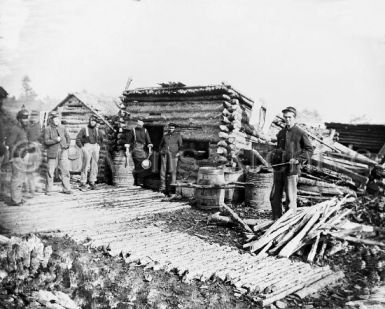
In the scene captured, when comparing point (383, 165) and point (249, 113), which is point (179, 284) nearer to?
point (383, 165)

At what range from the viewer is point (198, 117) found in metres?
9.81

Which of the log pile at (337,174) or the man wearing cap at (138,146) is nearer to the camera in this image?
the log pile at (337,174)

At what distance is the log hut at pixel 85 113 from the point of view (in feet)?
37.0

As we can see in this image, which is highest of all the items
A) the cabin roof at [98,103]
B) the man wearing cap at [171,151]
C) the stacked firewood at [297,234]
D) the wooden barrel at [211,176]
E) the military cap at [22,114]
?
the cabin roof at [98,103]

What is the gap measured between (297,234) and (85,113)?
9.25 m

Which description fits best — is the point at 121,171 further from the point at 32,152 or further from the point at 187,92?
the point at 32,152

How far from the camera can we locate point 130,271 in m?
4.09

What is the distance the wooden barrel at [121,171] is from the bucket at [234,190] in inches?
125

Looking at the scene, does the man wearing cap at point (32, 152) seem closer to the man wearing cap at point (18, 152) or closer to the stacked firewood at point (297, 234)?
the man wearing cap at point (18, 152)

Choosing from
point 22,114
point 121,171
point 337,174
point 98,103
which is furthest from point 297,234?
point 98,103

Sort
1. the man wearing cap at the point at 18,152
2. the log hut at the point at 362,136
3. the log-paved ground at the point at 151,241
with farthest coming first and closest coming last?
1. the log hut at the point at 362,136
2. the man wearing cap at the point at 18,152
3. the log-paved ground at the point at 151,241

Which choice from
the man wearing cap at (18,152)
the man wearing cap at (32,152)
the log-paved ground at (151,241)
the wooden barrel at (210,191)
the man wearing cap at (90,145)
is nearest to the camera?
the log-paved ground at (151,241)

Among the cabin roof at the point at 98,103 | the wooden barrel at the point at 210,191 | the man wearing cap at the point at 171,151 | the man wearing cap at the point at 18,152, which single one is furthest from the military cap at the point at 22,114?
the cabin roof at the point at 98,103

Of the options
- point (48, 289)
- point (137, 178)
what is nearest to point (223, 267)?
point (48, 289)
